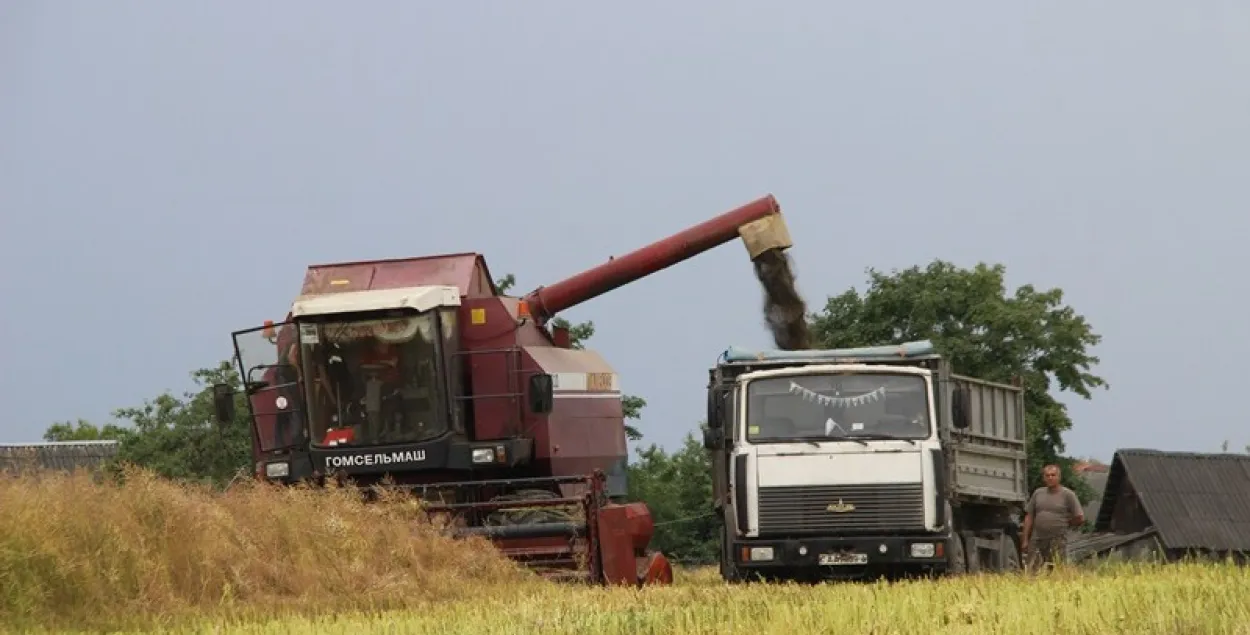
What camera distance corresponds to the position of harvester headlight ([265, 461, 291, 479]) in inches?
876

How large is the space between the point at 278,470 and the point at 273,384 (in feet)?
3.21

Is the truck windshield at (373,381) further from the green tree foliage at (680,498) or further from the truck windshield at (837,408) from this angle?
the green tree foliage at (680,498)

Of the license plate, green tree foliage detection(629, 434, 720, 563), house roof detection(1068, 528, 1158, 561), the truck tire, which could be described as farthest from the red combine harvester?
house roof detection(1068, 528, 1158, 561)

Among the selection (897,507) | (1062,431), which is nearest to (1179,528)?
(1062,431)

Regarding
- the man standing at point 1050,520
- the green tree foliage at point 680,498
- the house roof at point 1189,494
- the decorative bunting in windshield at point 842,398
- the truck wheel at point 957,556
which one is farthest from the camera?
the house roof at point 1189,494

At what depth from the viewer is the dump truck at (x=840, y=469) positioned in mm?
20156

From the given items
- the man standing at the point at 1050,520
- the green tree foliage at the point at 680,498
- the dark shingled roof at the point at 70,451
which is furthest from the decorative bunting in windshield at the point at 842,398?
the dark shingled roof at the point at 70,451

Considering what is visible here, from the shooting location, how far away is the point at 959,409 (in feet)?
67.3

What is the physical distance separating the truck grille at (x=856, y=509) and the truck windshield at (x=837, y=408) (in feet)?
1.68

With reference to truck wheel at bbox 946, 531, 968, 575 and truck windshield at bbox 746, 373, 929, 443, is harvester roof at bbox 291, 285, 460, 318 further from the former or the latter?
truck wheel at bbox 946, 531, 968, 575

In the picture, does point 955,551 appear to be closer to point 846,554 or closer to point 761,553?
point 846,554

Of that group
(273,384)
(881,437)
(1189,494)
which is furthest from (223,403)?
(1189,494)

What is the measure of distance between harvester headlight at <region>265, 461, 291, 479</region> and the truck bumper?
5053mm

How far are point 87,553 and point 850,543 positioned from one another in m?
7.66
